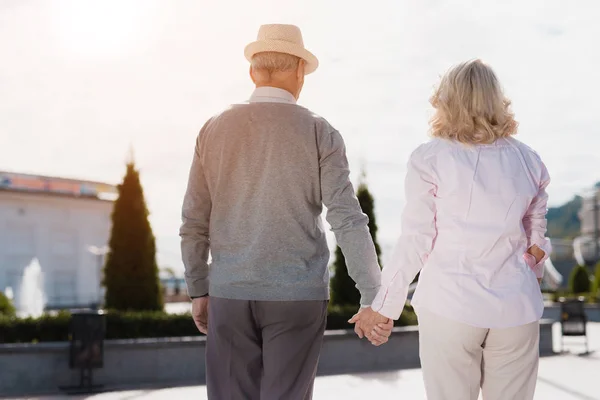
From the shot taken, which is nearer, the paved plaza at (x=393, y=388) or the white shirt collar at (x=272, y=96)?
the white shirt collar at (x=272, y=96)

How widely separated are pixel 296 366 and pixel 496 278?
903 millimetres

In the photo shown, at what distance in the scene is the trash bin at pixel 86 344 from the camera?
378 inches

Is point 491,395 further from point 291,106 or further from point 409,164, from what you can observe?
point 291,106

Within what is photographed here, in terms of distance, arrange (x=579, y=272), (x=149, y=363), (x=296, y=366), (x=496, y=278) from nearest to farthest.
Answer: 1. (x=496, y=278)
2. (x=296, y=366)
3. (x=149, y=363)
4. (x=579, y=272)

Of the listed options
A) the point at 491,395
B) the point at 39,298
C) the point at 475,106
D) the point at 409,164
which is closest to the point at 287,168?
the point at 409,164

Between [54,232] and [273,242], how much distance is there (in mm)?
51617

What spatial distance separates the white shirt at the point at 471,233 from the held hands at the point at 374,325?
0.32m

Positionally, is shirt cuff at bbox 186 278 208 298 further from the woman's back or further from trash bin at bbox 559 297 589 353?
trash bin at bbox 559 297 589 353

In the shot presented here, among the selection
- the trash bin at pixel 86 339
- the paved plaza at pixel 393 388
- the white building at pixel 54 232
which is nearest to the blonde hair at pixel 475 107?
the paved plaza at pixel 393 388

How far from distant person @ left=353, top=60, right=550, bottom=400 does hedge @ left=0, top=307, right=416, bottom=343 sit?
9028mm

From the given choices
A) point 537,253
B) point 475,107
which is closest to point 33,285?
point 537,253

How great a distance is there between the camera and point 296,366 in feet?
10.8

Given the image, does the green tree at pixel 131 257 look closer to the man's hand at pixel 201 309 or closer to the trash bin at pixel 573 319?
the trash bin at pixel 573 319

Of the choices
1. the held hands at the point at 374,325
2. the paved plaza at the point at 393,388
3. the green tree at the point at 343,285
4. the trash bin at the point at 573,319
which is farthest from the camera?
the trash bin at the point at 573,319
